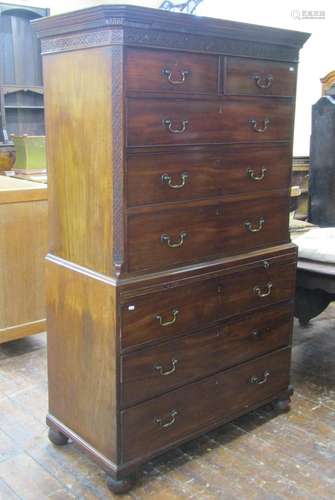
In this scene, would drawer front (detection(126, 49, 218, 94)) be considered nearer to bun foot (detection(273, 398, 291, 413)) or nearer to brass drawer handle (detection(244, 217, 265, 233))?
brass drawer handle (detection(244, 217, 265, 233))

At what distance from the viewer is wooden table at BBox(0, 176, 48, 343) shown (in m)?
2.88

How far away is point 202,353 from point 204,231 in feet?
1.46

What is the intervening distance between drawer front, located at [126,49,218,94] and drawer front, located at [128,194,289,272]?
1.27 feet

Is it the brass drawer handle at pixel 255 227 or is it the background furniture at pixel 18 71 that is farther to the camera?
the background furniture at pixel 18 71

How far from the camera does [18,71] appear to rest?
21.8 feet

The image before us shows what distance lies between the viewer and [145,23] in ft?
5.24

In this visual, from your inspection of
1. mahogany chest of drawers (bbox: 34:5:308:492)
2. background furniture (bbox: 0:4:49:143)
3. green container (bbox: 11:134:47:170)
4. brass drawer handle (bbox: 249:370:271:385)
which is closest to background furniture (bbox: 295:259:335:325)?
mahogany chest of drawers (bbox: 34:5:308:492)

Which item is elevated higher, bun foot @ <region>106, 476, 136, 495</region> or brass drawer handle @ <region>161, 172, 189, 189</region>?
brass drawer handle @ <region>161, 172, 189, 189</region>

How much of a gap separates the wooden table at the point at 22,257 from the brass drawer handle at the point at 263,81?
139 cm

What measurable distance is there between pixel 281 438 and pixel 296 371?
2.07ft

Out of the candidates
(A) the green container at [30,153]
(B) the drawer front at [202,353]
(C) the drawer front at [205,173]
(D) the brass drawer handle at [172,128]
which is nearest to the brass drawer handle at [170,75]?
(D) the brass drawer handle at [172,128]

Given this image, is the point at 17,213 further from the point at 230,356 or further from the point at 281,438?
the point at 281,438

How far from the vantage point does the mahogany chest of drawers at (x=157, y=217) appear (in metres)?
1.68

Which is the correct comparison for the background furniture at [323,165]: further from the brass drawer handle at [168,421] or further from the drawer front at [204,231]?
the brass drawer handle at [168,421]
